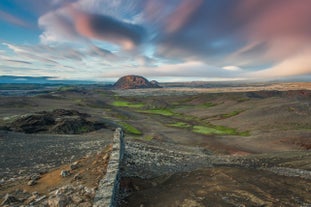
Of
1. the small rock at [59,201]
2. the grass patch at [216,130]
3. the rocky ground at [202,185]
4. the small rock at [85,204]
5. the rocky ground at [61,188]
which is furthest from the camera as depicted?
the grass patch at [216,130]

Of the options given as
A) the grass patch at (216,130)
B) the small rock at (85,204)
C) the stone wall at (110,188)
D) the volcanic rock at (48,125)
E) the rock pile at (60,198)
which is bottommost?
the grass patch at (216,130)

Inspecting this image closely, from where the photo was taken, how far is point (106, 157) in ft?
59.7

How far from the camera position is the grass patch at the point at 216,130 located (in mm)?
67444

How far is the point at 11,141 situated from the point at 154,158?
21.5 meters

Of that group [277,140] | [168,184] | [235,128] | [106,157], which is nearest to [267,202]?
[168,184]

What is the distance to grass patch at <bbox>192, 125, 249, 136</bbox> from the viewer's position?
221ft

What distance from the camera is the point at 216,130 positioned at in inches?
2849

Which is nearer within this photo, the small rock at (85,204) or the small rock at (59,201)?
the small rock at (85,204)

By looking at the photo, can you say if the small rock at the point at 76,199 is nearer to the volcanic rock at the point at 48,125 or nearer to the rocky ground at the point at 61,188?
the rocky ground at the point at 61,188

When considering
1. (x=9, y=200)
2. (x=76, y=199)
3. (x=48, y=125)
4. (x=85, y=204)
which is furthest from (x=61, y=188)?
(x=48, y=125)

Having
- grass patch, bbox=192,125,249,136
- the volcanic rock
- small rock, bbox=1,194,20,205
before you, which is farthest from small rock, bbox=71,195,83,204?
grass patch, bbox=192,125,249,136

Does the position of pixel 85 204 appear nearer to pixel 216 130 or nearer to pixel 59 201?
pixel 59 201

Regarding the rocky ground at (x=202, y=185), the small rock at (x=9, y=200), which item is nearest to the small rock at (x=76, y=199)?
the rocky ground at (x=202, y=185)

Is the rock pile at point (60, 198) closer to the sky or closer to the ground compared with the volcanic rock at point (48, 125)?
closer to the sky
